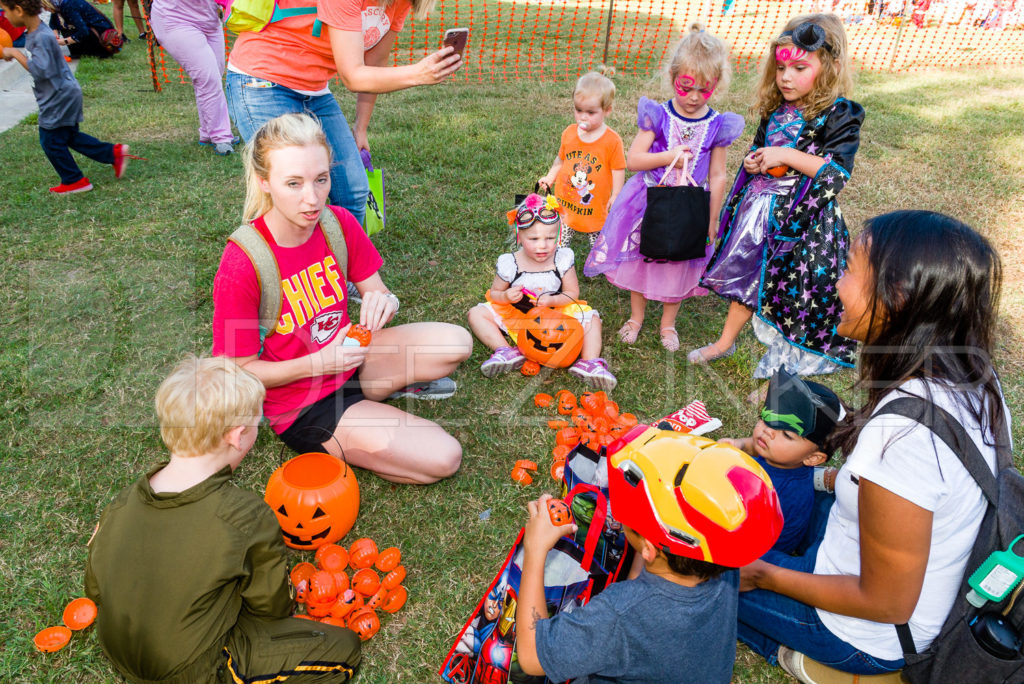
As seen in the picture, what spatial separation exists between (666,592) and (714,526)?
0.29 meters

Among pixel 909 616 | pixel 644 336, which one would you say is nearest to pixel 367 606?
pixel 909 616

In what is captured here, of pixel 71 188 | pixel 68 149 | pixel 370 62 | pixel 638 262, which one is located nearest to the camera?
pixel 370 62

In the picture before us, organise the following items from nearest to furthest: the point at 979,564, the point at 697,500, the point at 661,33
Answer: the point at 697,500, the point at 979,564, the point at 661,33

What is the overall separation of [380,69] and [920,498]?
10.2 ft

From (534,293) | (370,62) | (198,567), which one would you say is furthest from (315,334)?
(370,62)

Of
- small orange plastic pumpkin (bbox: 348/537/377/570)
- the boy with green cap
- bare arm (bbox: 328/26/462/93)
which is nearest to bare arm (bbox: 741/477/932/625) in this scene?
the boy with green cap

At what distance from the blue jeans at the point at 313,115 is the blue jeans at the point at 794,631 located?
3.27 metres

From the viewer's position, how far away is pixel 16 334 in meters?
4.54

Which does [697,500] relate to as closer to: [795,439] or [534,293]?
[795,439]

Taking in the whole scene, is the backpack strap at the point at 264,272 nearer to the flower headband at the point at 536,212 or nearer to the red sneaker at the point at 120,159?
the flower headband at the point at 536,212

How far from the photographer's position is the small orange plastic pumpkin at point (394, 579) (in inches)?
115

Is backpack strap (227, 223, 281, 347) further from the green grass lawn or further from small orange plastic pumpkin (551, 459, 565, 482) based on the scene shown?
Result: small orange plastic pumpkin (551, 459, 565, 482)

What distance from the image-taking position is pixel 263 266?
9.81ft

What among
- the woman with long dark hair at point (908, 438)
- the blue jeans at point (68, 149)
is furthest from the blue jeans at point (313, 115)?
the blue jeans at point (68, 149)
